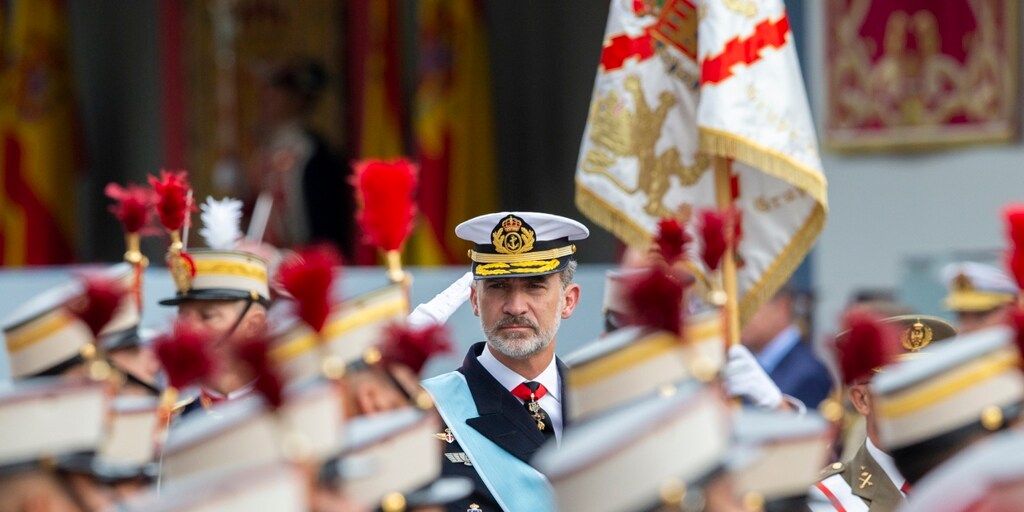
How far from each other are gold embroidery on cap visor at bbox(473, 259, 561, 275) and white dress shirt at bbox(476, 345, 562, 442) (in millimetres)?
190

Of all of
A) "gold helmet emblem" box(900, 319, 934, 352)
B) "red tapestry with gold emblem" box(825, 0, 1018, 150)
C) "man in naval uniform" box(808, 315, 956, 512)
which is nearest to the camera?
"man in naval uniform" box(808, 315, 956, 512)

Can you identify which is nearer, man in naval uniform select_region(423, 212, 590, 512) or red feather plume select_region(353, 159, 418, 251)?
man in naval uniform select_region(423, 212, 590, 512)

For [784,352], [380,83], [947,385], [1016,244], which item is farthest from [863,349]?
[380,83]

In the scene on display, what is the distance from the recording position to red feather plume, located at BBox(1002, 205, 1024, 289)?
398 cm

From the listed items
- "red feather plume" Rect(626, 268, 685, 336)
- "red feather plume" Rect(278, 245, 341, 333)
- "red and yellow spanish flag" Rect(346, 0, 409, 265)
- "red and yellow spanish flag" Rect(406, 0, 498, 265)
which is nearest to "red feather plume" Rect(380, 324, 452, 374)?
"red feather plume" Rect(278, 245, 341, 333)

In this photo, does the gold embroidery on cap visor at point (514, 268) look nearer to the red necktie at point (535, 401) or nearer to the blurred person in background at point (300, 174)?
the red necktie at point (535, 401)

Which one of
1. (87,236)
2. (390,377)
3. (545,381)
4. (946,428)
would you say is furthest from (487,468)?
(87,236)

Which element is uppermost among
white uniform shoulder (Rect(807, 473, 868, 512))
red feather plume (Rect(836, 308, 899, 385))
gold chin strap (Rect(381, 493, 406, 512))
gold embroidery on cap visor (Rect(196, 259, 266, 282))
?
red feather plume (Rect(836, 308, 899, 385))

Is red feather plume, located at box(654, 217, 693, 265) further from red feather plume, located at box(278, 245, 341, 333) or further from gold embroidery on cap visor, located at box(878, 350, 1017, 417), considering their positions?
gold embroidery on cap visor, located at box(878, 350, 1017, 417)

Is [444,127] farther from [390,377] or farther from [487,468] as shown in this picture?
[390,377]

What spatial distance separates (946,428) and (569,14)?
27.5 feet

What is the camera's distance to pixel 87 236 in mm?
12172

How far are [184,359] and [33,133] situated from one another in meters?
8.36

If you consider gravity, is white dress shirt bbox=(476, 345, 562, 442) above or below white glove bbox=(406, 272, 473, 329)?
below
